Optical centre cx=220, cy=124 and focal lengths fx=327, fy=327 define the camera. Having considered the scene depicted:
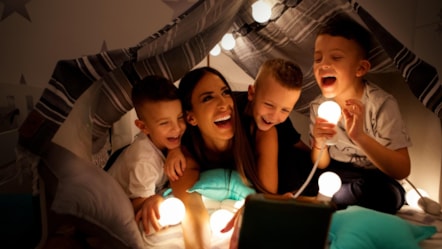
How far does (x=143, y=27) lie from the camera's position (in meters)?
1.18

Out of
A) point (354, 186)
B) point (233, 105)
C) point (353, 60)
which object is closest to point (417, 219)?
point (354, 186)

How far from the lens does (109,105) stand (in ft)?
3.31

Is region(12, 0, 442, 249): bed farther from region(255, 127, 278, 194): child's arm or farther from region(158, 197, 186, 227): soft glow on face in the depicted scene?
region(255, 127, 278, 194): child's arm

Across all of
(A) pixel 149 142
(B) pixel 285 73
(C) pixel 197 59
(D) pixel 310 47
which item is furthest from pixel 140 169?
(D) pixel 310 47

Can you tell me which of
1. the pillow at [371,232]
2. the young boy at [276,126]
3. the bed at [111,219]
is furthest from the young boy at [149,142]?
the pillow at [371,232]

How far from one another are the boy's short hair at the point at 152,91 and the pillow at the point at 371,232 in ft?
1.83

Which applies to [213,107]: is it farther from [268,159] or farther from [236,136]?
[268,159]

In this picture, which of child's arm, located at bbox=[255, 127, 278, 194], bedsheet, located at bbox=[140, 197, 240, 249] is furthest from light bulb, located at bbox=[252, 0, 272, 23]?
bedsheet, located at bbox=[140, 197, 240, 249]

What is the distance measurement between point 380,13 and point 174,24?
692 mm

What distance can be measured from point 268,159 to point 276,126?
0.13m

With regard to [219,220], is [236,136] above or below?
above

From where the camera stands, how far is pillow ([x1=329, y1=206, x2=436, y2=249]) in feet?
2.53

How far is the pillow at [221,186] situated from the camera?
97 cm

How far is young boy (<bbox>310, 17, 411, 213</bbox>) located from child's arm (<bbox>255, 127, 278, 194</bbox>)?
13cm
